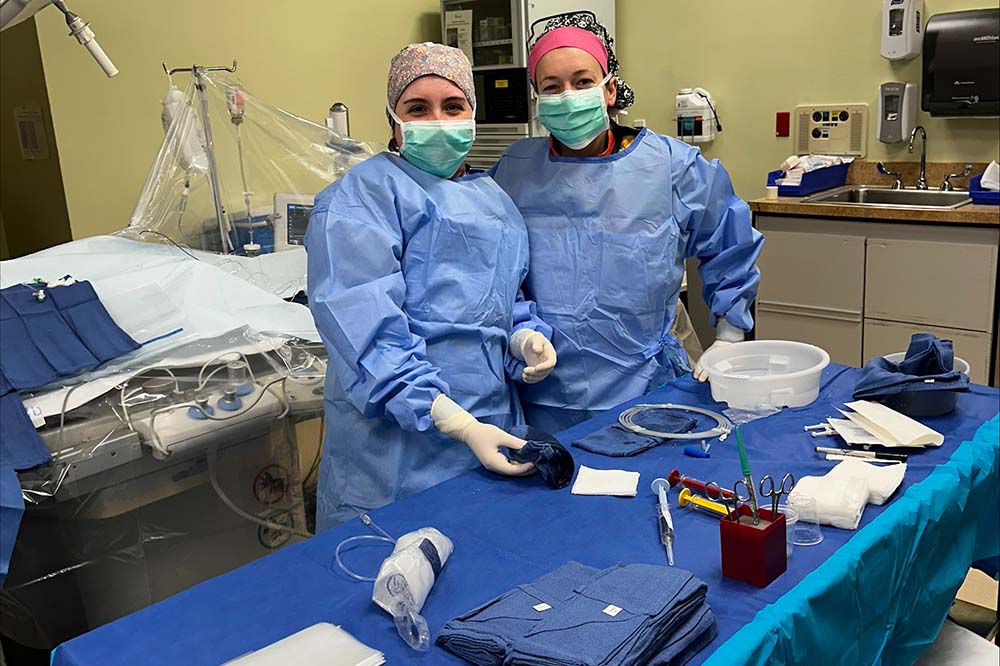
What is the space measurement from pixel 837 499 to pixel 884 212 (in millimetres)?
2322

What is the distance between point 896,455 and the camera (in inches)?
57.3

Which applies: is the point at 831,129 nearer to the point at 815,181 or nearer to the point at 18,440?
the point at 815,181

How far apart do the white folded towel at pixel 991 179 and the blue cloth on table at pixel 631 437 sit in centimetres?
226

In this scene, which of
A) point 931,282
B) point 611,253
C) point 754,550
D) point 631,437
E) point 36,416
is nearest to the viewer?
point 754,550

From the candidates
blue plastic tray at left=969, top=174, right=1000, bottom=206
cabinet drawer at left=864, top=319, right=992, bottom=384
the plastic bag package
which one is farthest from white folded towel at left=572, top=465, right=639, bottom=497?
blue plastic tray at left=969, top=174, right=1000, bottom=206

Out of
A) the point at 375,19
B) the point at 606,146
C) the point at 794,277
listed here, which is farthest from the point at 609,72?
the point at 375,19

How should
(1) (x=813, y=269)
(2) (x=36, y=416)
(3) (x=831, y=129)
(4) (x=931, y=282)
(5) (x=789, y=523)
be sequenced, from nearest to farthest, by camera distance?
1. (5) (x=789, y=523)
2. (2) (x=36, y=416)
3. (4) (x=931, y=282)
4. (1) (x=813, y=269)
5. (3) (x=831, y=129)

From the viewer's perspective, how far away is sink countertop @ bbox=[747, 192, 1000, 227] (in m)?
3.05

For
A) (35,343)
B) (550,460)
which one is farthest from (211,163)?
(550,460)

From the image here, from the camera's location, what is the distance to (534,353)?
1701 millimetres

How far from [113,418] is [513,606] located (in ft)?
3.76

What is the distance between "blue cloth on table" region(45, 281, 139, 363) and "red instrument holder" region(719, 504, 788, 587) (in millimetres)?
1463

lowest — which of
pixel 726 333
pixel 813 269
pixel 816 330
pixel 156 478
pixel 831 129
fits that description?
pixel 816 330

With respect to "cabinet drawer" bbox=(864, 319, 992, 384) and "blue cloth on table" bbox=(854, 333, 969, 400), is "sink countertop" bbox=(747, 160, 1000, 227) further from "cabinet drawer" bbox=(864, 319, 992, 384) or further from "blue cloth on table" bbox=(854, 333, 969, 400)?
"blue cloth on table" bbox=(854, 333, 969, 400)
